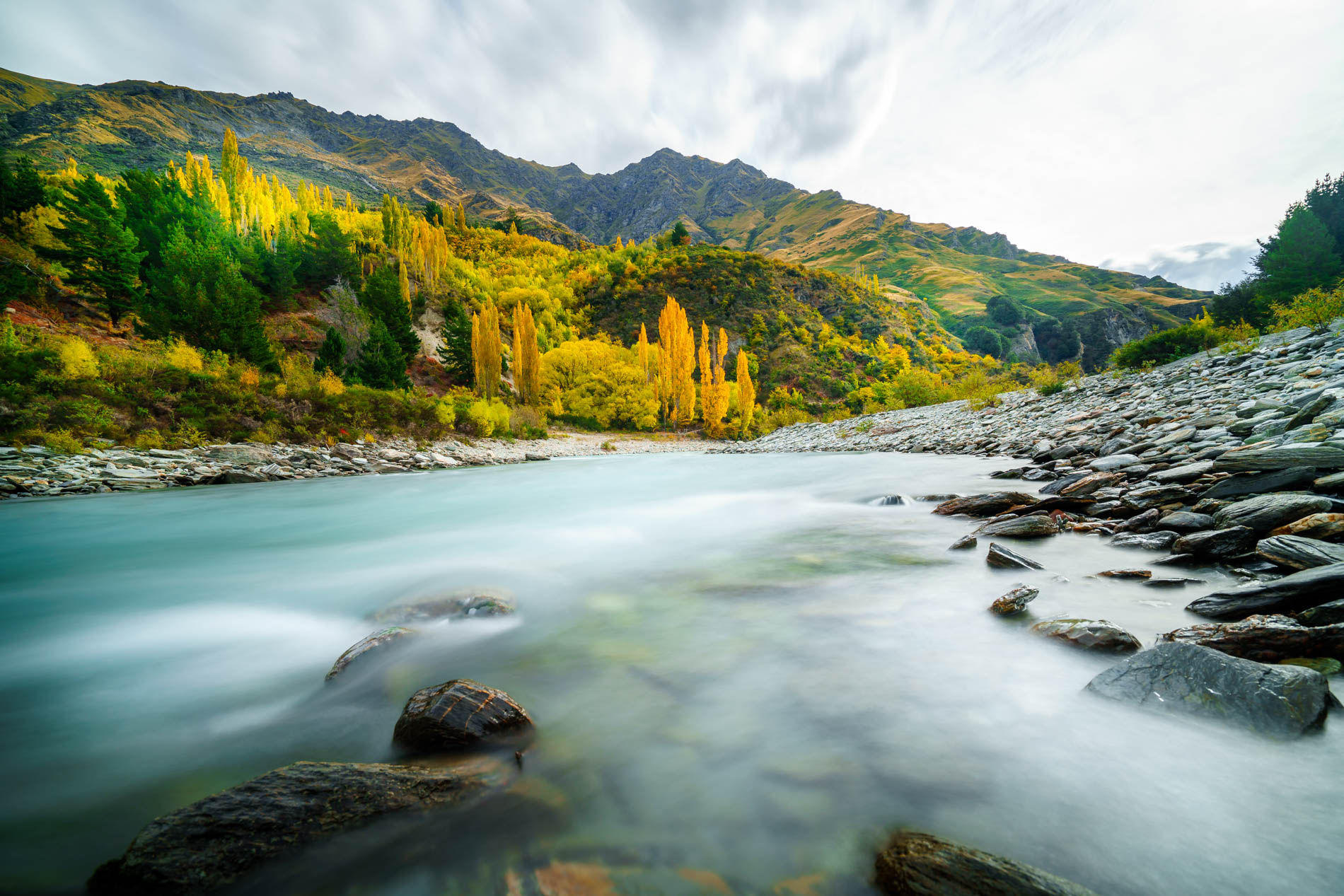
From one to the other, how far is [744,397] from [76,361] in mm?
32659

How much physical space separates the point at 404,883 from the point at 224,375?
18.8 meters

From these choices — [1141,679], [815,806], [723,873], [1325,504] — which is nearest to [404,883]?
[723,873]

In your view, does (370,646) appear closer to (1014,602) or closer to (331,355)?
(1014,602)

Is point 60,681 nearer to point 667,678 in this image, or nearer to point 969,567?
point 667,678

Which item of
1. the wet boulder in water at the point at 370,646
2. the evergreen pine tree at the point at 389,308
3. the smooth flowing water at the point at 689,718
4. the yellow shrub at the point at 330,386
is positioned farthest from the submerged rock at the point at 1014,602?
the evergreen pine tree at the point at 389,308

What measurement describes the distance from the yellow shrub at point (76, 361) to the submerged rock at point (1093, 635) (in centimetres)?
1836

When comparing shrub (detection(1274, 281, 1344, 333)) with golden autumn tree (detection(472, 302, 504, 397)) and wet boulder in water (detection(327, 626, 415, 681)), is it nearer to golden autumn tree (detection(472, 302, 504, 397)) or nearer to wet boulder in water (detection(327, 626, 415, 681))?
wet boulder in water (detection(327, 626, 415, 681))

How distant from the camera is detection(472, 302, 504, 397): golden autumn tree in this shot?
2988 centimetres

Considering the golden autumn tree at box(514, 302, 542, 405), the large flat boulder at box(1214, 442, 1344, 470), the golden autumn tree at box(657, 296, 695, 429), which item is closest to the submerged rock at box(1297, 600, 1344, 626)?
the large flat boulder at box(1214, 442, 1344, 470)

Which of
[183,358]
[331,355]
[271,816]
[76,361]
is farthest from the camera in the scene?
[331,355]

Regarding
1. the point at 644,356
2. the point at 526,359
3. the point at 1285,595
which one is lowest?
the point at 1285,595

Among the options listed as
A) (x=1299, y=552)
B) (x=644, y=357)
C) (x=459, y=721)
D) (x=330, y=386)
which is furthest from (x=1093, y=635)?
(x=644, y=357)

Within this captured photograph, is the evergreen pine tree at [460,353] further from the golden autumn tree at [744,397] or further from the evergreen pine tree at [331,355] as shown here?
the golden autumn tree at [744,397]

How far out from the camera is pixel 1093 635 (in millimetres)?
2564
